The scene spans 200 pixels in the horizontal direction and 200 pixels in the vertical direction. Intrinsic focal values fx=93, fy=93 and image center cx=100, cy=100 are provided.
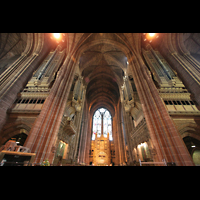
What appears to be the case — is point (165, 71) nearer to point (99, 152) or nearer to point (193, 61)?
point (193, 61)

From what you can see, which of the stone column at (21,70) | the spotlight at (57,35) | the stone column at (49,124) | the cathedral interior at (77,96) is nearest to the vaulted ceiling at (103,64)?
the cathedral interior at (77,96)

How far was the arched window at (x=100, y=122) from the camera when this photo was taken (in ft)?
91.6

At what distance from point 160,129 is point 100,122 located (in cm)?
2342

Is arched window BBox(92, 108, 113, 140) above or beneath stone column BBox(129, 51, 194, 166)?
above

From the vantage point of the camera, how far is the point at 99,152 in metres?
23.7

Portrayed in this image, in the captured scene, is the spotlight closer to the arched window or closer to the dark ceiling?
the dark ceiling

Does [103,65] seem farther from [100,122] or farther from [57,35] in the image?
[100,122]

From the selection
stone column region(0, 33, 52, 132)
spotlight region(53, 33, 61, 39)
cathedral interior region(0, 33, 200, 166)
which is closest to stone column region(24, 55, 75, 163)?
cathedral interior region(0, 33, 200, 166)

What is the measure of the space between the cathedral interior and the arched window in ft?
34.3

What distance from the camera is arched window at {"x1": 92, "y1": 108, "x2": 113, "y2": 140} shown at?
1099 inches

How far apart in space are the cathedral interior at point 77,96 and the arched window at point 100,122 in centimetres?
1045

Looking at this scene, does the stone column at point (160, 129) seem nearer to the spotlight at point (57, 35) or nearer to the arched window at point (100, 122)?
the spotlight at point (57, 35)
